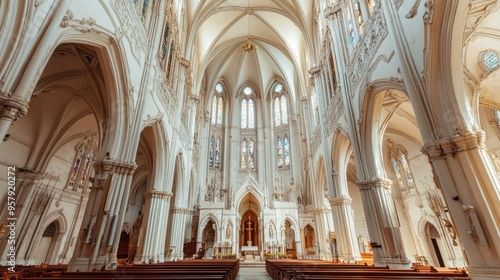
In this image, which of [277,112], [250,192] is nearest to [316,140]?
[250,192]

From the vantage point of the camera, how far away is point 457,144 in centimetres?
511

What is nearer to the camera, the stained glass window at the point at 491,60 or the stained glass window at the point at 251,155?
the stained glass window at the point at 491,60

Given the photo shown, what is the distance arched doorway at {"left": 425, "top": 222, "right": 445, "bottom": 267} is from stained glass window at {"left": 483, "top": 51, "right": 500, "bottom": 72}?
10408 millimetres

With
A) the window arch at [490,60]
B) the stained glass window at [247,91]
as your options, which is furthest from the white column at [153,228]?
the stained glass window at [247,91]

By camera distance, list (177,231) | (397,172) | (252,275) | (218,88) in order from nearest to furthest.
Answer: (252,275), (177,231), (397,172), (218,88)

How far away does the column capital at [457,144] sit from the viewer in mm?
4965

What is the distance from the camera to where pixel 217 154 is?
2752 centimetres

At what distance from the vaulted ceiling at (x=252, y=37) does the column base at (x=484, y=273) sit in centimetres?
1667

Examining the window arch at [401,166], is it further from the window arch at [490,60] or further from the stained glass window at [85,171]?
the stained glass window at [85,171]

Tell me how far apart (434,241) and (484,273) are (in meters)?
13.2

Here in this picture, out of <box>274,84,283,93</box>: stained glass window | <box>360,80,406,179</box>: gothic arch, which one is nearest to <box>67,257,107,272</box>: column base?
<box>360,80,406,179</box>: gothic arch

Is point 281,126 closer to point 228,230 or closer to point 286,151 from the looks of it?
point 286,151

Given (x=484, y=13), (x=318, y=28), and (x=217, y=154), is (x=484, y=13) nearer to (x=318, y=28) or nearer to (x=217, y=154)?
(x=318, y=28)

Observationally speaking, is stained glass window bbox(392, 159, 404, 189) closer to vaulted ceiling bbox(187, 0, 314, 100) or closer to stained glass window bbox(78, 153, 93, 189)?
vaulted ceiling bbox(187, 0, 314, 100)
